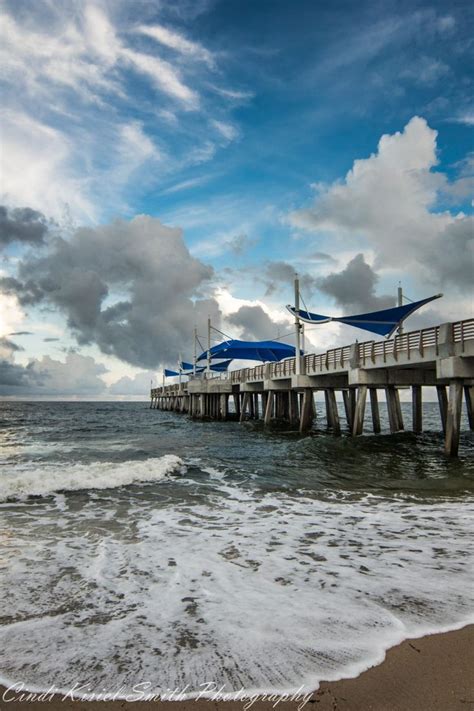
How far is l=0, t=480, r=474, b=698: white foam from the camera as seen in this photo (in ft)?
9.53

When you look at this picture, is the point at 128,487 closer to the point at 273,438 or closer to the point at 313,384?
the point at 273,438

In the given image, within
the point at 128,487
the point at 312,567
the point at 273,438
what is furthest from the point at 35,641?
the point at 273,438

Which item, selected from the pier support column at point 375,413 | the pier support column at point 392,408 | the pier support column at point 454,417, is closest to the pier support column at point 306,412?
the pier support column at point 375,413

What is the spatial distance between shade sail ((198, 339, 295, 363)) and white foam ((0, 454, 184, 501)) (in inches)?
1006

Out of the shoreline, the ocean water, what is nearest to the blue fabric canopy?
the ocean water

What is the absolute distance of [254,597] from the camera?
13.5ft

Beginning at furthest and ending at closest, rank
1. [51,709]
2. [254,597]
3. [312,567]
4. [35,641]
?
[312,567], [254,597], [35,641], [51,709]

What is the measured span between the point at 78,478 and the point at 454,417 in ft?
41.0

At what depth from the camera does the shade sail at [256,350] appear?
126 feet

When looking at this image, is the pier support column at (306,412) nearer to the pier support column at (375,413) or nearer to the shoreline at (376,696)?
the pier support column at (375,413)

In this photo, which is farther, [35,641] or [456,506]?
[456,506]

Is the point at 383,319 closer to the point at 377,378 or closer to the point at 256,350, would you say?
the point at 377,378

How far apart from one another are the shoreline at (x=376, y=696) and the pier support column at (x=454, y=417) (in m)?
13.3

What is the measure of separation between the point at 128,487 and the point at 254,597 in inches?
288
